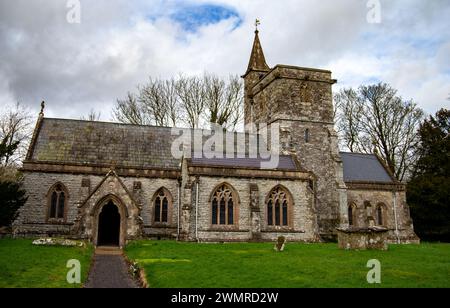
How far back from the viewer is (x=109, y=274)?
14.4 metres

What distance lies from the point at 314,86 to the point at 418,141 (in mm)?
12296

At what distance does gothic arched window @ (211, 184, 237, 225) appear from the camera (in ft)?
85.6

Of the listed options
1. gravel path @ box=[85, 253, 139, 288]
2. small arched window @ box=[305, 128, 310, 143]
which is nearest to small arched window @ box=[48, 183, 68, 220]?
gravel path @ box=[85, 253, 139, 288]

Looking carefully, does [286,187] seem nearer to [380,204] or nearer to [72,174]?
[380,204]

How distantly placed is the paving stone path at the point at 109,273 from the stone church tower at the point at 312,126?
53.0 feet

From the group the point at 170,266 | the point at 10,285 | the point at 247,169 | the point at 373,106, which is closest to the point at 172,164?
the point at 247,169

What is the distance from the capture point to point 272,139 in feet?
107

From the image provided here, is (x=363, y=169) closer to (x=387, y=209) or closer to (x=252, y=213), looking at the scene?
(x=387, y=209)

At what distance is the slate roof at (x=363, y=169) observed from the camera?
109 ft

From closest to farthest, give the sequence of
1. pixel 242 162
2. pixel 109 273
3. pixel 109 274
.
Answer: pixel 109 274 < pixel 109 273 < pixel 242 162

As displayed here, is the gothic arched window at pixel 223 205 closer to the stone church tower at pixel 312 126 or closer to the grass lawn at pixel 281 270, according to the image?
the stone church tower at pixel 312 126

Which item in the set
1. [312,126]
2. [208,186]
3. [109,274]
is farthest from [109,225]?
[312,126]

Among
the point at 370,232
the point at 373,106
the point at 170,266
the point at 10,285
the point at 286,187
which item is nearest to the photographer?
the point at 10,285

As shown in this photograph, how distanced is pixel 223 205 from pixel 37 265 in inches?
549
